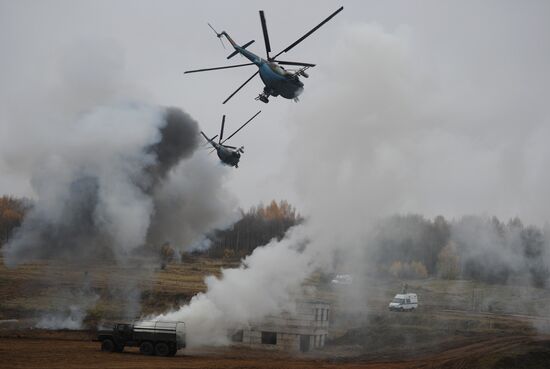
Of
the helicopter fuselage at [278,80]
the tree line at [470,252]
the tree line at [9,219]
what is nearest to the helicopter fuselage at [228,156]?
the helicopter fuselage at [278,80]

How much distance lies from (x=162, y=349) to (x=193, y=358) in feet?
7.58

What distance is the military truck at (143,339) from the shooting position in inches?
1763

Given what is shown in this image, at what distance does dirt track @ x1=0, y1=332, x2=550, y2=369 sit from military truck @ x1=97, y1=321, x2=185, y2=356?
28.1 inches

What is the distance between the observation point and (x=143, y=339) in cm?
4509

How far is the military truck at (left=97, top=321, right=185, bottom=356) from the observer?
147 feet

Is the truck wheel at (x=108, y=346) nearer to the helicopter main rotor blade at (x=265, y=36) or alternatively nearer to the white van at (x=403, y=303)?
the helicopter main rotor blade at (x=265, y=36)

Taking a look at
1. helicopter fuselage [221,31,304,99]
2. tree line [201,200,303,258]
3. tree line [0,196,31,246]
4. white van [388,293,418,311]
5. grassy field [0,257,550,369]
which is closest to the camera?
helicopter fuselage [221,31,304,99]

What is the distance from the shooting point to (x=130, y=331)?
4516 cm

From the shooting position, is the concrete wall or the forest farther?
the forest

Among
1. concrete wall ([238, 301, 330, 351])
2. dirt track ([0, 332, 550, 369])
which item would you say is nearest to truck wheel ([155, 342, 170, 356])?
dirt track ([0, 332, 550, 369])

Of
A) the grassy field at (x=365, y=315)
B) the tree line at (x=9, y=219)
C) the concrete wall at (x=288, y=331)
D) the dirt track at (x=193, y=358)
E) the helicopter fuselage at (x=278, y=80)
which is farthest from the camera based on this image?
the tree line at (x=9, y=219)

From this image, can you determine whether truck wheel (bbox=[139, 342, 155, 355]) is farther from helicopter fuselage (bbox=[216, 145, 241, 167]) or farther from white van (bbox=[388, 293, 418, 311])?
white van (bbox=[388, 293, 418, 311])

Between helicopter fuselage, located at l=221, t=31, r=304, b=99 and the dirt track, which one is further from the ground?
helicopter fuselage, located at l=221, t=31, r=304, b=99

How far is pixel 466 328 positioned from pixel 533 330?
616 centimetres
